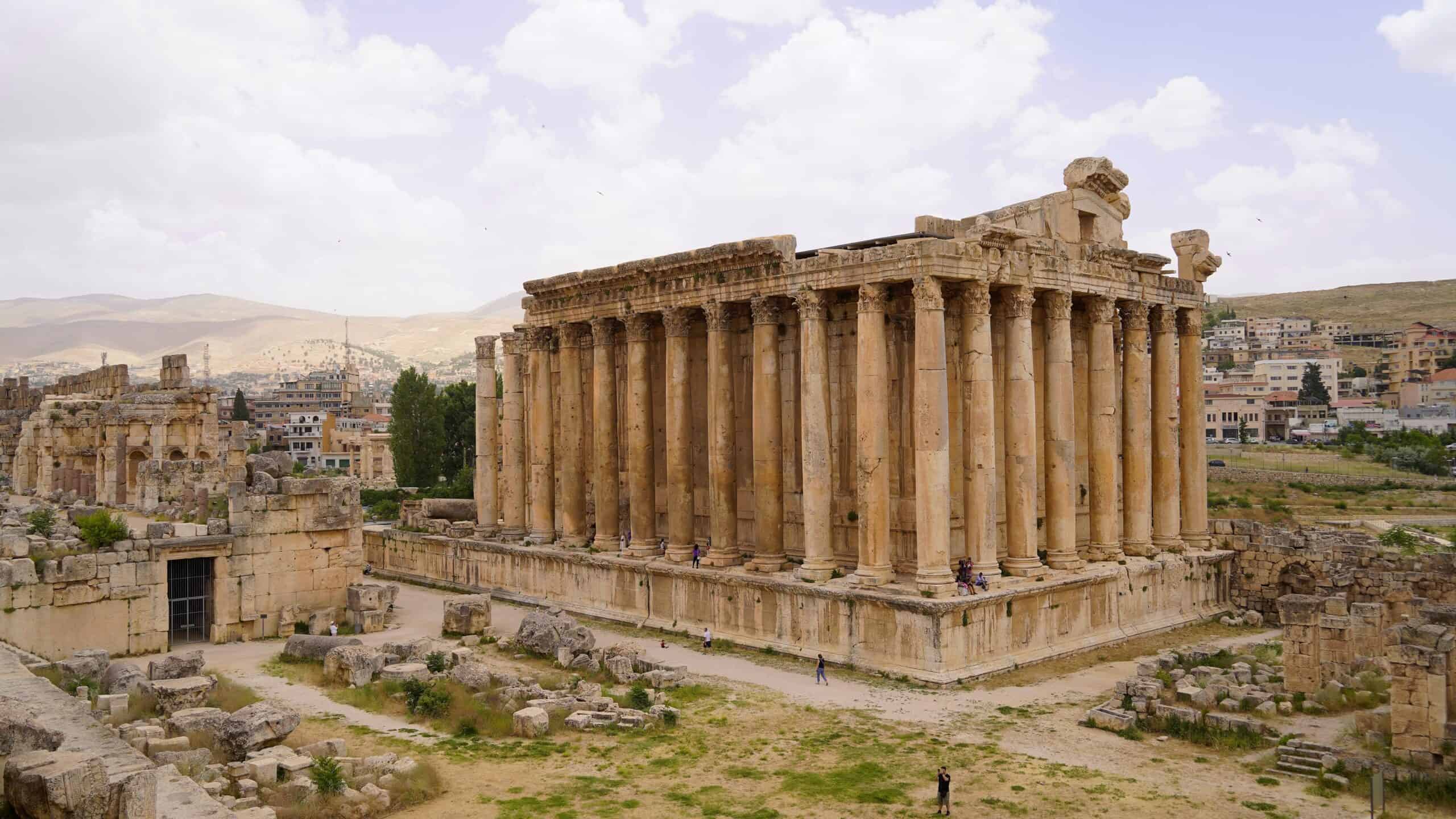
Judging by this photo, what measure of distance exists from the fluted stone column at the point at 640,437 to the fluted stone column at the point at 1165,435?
14.0m

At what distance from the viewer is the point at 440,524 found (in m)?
38.6

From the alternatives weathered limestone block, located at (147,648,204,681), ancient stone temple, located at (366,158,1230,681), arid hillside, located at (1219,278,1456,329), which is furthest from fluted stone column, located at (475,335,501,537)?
arid hillside, located at (1219,278,1456,329)

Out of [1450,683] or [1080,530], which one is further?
[1080,530]

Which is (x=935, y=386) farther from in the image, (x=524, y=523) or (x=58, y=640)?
(x=58, y=640)

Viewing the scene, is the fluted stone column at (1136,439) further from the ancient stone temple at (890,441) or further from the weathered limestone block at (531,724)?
the weathered limestone block at (531,724)

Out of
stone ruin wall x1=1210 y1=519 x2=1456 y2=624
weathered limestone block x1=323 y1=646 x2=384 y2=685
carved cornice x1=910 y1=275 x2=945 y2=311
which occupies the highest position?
carved cornice x1=910 y1=275 x2=945 y2=311

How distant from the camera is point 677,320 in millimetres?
28953

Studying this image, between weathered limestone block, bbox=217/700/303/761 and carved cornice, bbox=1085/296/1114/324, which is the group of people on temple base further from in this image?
weathered limestone block, bbox=217/700/303/761

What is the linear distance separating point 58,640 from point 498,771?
13.3 metres

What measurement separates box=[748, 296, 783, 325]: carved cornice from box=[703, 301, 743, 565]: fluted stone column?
4.65 feet

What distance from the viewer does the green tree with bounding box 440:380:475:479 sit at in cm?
6519

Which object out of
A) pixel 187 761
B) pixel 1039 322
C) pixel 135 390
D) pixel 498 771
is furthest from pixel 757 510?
pixel 135 390

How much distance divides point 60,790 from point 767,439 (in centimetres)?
1819

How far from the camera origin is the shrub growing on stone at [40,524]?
26289 mm
